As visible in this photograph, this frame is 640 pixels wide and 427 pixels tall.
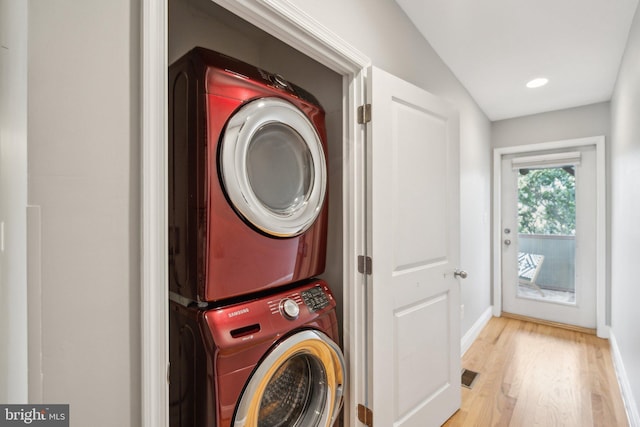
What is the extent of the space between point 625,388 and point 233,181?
2.89 meters

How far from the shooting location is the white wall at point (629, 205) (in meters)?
1.68

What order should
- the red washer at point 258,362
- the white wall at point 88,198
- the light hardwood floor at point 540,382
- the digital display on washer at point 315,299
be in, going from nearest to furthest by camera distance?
the white wall at point 88,198 → the red washer at point 258,362 → the digital display on washer at point 315,299 → the light hardwood floor at point 540,382

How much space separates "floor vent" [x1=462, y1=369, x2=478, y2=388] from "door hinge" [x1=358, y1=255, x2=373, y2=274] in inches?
61.2

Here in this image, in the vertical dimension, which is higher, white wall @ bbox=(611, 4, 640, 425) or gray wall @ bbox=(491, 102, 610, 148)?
gray wall @ bbox=(491, 102, 610, 148)

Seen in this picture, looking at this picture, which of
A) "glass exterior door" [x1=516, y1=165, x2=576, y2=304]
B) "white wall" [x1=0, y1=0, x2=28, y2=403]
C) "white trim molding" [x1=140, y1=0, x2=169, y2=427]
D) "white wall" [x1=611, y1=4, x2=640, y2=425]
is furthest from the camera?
"glass exterior door" [x1=516, y1=165, x2=576, y2=304]

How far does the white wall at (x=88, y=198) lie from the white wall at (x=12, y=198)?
0.99ft

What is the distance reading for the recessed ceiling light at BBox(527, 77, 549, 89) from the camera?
2.62 metres

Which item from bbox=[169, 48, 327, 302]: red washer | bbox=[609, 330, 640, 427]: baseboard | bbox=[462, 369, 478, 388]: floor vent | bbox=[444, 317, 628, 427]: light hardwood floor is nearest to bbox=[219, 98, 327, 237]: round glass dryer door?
bbox=[169, 48, 327, 302]: red washer

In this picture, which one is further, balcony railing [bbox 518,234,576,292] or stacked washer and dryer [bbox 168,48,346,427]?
balcony railing [bbox 518,234,576,292]

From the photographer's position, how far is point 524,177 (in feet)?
11.8

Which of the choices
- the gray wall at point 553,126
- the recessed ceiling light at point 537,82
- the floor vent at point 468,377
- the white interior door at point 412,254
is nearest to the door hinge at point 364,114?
the white interior door at point 412,254
